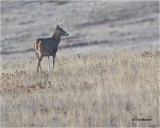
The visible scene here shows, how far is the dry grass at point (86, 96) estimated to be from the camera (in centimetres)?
941

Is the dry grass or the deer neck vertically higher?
the deer neck

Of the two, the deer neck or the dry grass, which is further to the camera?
the deer neck

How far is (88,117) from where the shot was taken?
948cm

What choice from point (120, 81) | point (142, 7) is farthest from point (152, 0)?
point (120, 81)

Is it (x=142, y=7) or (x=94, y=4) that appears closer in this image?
(x=142, y=7)

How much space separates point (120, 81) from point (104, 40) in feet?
101

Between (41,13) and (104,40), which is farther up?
(41,13)

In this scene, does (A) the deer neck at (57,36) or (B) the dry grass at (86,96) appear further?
(A) the deer neck at (57,36)

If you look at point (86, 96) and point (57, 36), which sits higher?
point (57, 36)

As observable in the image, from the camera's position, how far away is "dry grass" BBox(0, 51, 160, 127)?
371 inches

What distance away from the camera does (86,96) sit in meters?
11.1

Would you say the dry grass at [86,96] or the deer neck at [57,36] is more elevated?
the deer neck at [57,36]

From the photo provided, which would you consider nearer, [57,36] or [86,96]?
[86,96]

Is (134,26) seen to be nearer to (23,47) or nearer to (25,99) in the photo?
(23,47)
